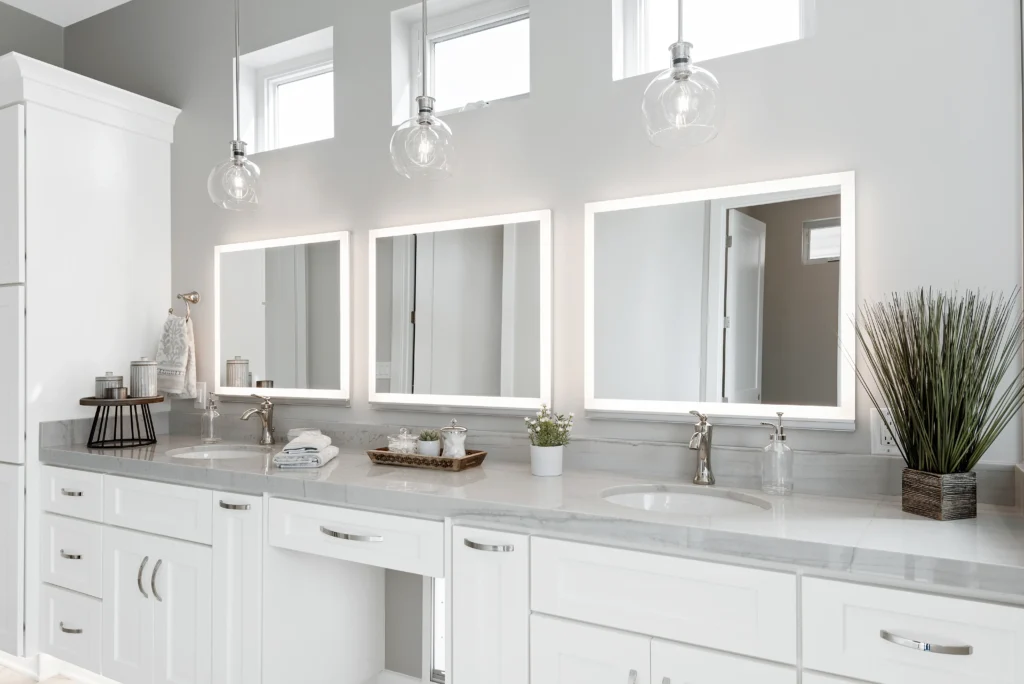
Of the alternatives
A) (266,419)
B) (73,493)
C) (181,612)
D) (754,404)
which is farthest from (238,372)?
(754,404)

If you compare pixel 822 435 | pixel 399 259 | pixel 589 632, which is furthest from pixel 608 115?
pixel 589 632

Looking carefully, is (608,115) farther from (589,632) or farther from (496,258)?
(589,632)

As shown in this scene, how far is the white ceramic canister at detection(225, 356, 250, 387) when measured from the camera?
2.81 metres

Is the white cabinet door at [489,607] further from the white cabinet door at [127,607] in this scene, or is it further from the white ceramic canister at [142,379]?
the white ceramic canister at [142,379]

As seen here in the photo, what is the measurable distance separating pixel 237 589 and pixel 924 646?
5.70 feet

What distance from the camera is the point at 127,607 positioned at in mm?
2266

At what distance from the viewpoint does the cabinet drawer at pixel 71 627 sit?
2359mm

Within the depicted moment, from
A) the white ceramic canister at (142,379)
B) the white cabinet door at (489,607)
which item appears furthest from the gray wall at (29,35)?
the white cabinet door at (489,607)

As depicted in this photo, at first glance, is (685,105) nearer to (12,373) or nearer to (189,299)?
(189,299)

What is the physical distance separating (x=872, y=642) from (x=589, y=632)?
545mm

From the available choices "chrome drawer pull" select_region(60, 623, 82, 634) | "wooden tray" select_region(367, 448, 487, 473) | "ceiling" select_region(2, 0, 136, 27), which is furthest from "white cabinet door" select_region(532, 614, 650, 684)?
"ceiling" select_region(2, 0, 136, 27)

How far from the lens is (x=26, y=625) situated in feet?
8.31

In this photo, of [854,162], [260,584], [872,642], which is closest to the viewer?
[872,642]

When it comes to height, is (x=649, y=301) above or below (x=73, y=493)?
above
